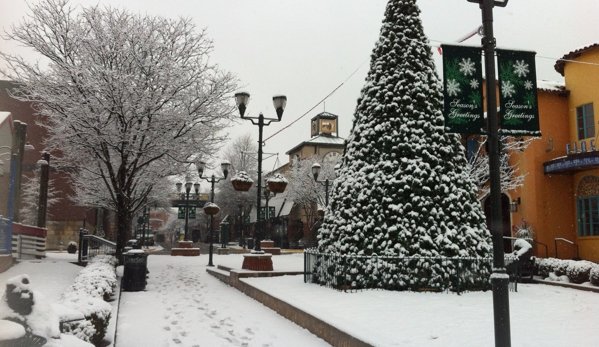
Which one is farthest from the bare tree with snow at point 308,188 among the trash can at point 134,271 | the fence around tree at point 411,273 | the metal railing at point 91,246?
the fence around tree at point 411,273

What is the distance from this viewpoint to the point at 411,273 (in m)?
10.4

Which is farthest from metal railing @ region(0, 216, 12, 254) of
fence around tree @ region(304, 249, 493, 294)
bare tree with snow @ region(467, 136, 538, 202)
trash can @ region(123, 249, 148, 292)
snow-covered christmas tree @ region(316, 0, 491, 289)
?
bare tree with snow @ region(467, 136, 538, 202)

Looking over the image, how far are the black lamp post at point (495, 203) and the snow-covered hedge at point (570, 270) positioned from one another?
30.0 feet

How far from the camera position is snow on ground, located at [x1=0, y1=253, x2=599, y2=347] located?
21.2ft

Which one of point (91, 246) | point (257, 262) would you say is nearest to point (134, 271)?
point (257, 262)

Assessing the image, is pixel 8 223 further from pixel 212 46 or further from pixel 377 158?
pixel 377 158

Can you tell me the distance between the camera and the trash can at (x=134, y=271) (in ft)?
42.3

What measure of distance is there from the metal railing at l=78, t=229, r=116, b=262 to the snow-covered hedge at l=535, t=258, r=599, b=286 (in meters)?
16.1

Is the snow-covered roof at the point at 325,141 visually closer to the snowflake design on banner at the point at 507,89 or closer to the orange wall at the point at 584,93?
the orange wall at the point at 584,93

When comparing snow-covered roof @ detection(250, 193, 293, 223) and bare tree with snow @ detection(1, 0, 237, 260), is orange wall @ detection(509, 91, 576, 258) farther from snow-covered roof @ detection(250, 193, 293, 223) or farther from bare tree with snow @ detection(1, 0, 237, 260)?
snow-covered roof @ detection(250, 193, 293, 223)

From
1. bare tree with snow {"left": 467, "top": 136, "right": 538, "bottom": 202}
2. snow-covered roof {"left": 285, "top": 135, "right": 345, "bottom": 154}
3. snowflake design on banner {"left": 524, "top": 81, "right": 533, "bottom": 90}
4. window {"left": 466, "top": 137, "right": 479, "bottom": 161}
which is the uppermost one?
snow-covered roof {"left": 285, "top": 135, "right": 345, "bottom": 154}

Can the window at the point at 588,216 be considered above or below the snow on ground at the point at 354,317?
above

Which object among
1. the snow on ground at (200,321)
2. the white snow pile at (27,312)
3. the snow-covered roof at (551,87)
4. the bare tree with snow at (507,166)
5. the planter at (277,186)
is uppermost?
the snow-covered roof at (551,87)

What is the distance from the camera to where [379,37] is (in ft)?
41.0
